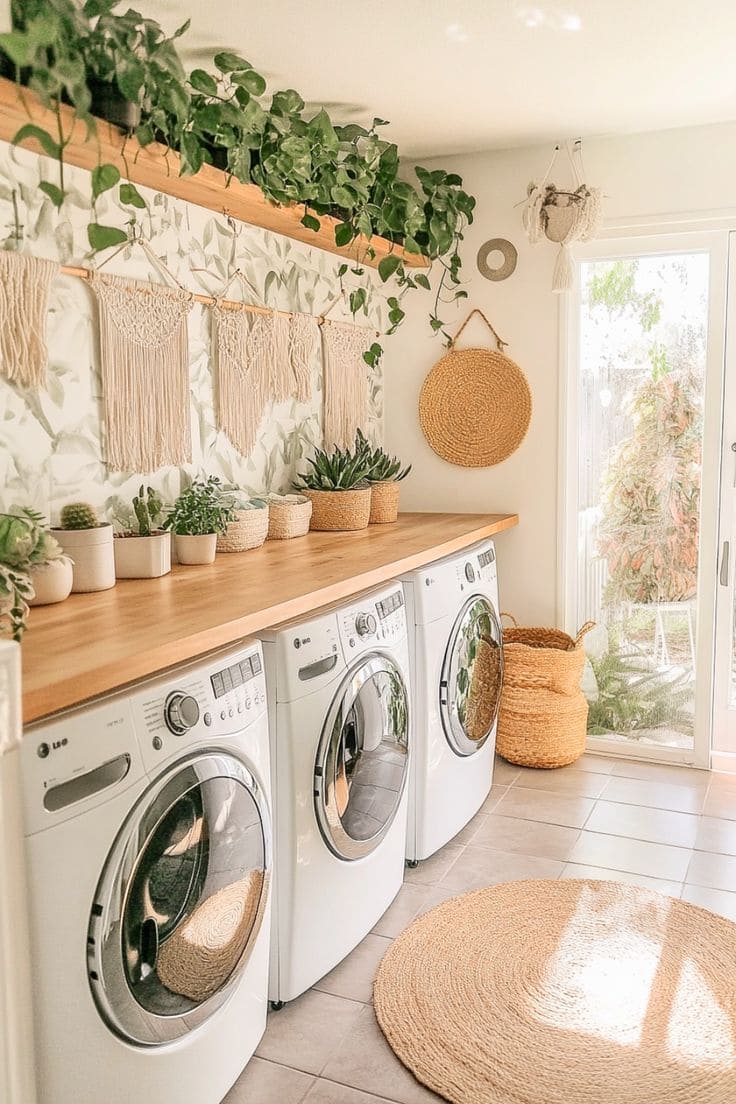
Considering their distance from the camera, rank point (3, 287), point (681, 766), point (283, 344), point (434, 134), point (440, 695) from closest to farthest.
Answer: point (3, 287) → point (440, 695) → point (283, 344) → point (434, 134) → point (681, 766)

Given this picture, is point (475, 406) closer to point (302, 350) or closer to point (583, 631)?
point (302, 350)

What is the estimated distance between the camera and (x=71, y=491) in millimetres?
2332

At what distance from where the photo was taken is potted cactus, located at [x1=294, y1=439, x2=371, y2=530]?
3.23 metres

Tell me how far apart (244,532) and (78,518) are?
628 millimetres

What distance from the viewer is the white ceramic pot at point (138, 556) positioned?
2336 millimetres

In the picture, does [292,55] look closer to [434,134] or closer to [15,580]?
[434,134]

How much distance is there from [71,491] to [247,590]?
0.55 m

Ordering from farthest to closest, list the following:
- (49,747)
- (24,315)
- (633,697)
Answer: (633,697) → (24,315) → (49,747)

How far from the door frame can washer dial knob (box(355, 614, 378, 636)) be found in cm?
161

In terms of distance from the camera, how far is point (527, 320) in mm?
3742

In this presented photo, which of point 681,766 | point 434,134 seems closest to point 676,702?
point 681,766

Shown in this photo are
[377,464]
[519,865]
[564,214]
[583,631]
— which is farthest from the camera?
[583,631]

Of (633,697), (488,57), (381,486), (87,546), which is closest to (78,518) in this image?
(87,546)

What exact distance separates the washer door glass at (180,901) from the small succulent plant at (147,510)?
85cm
